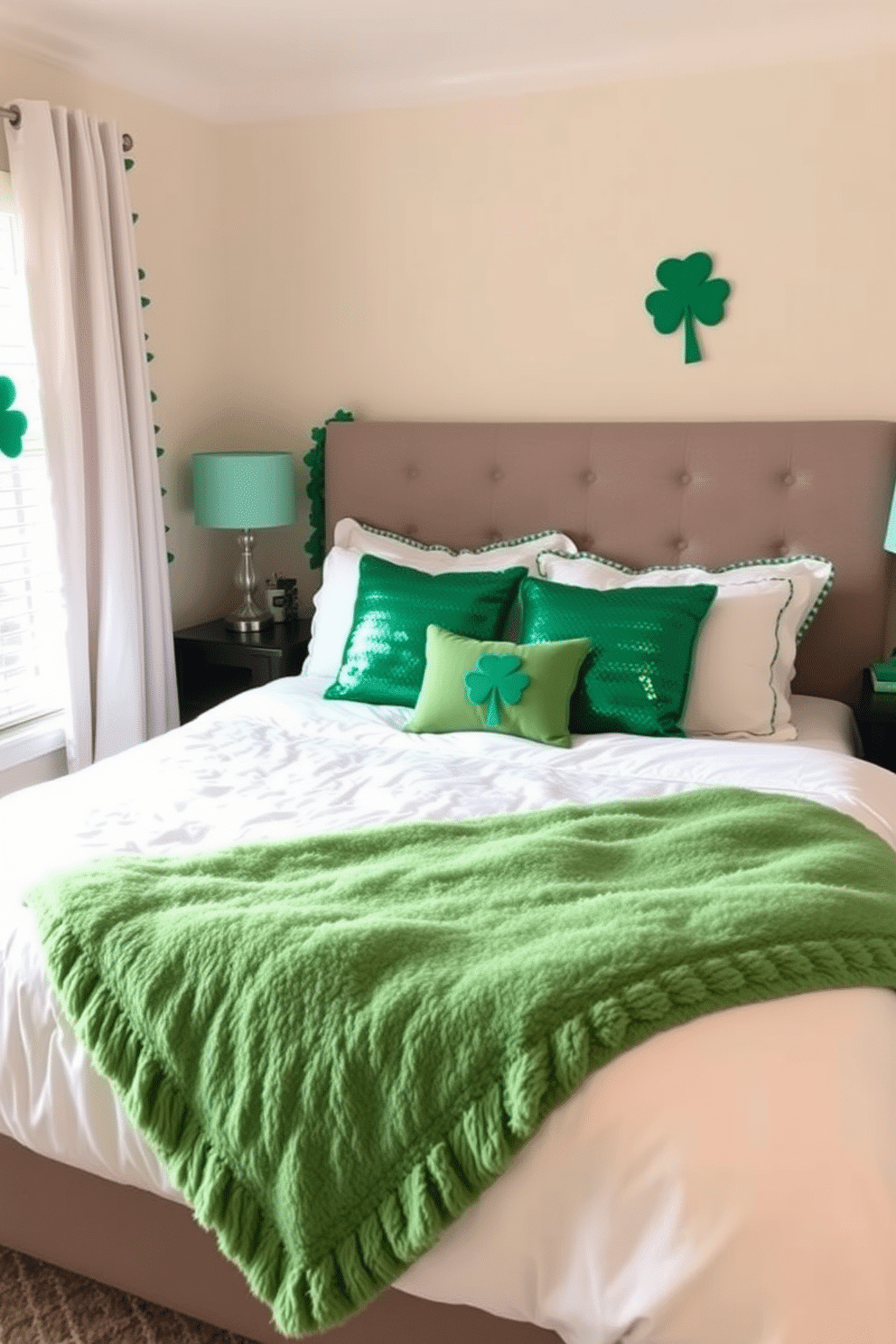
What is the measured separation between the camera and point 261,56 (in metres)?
3.29

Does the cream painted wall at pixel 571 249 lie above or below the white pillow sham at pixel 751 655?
above

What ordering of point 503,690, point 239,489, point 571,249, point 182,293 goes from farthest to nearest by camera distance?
1. point 182,293
2. point 239,489
3. point 571,249
4. point 503,690

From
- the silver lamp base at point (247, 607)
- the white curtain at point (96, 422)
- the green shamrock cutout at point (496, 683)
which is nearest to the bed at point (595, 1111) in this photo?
the green shamrock cutout at point (496, 683)

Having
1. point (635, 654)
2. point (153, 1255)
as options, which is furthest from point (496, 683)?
point (153, 1255)

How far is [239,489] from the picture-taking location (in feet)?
11.6

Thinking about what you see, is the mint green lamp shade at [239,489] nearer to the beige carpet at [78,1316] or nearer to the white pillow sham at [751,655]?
the white pillow sham at [751,655]

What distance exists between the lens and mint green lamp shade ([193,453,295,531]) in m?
3.52

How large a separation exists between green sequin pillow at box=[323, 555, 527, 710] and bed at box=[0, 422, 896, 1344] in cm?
9

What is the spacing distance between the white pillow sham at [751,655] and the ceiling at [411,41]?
55.7 inches

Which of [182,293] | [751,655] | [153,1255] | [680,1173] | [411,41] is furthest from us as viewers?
[182,293]

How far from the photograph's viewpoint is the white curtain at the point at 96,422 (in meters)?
2.96

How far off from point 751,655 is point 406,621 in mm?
894

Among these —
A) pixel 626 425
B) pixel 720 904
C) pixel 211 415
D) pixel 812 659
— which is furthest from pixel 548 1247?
pixel 211 415

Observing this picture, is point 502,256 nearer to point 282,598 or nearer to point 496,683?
point 282,598
